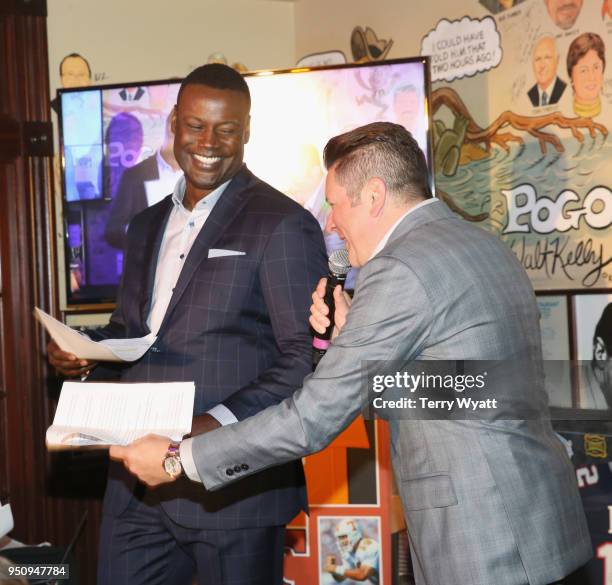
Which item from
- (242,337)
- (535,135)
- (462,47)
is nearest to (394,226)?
(242,337)

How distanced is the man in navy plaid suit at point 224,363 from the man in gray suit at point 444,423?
14.4 inches

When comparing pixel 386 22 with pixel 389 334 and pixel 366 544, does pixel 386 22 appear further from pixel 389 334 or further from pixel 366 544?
pixel 389 334

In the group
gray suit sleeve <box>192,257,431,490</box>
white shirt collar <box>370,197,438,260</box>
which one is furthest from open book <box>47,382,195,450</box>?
white shirt collar <box>370,197,438,260</box>

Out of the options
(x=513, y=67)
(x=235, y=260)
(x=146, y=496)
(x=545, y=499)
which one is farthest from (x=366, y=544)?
(x=513, y=67)

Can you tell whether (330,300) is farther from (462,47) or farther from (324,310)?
(462,47)

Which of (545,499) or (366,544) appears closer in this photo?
(545,499)

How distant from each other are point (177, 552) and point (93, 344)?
555mm

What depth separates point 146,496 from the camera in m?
2.08

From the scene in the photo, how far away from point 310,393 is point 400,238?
0.33 metres

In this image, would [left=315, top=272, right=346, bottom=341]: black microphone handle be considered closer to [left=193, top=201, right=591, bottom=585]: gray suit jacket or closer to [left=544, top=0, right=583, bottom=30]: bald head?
[left=193, top=201, right=591, bottom=585]: gray suit jacket

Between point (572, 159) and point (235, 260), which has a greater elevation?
point (572, 159)

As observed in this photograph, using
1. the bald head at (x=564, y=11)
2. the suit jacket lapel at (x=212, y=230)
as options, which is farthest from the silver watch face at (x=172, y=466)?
the bald head at (x=564, y=11)

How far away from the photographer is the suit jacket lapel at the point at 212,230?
211 centimetres

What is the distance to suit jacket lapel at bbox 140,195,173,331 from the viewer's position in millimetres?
2229
